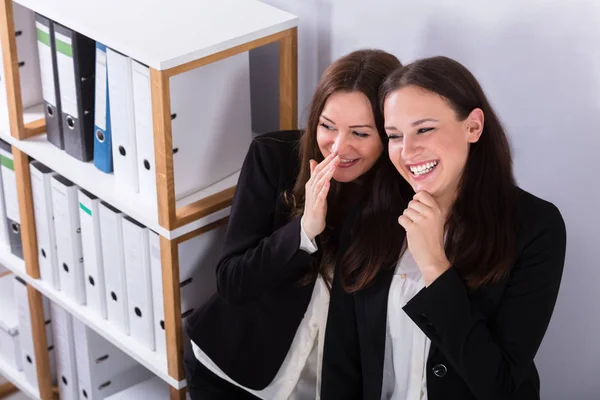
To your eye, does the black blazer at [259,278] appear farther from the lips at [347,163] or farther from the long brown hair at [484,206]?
the long brown hair at [484,206]

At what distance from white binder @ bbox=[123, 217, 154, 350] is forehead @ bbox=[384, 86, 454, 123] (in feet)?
2.66

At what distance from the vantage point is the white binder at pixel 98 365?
2.84 metres

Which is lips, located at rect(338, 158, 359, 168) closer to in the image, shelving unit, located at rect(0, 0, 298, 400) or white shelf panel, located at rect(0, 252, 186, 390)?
shelving unit, located at rect(0, 0, 298, 400)

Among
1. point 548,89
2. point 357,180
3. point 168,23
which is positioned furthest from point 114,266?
point 548,89

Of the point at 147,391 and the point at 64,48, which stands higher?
the point at 64,48

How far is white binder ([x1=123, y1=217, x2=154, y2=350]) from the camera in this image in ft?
7.64

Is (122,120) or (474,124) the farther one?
(122,120)

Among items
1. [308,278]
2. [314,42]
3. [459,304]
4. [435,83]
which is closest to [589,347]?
[459,304]

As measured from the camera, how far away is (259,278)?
2035 millimetres

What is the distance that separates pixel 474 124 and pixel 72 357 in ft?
5.52

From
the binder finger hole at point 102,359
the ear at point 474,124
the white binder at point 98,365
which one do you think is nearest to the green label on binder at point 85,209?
the white binder at point 98,365

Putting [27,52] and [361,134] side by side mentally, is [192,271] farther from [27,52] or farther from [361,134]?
[27,52]

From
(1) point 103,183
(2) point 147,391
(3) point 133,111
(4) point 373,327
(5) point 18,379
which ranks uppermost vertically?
(3) point 133,111

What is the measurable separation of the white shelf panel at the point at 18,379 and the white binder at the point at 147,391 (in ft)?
1.12
